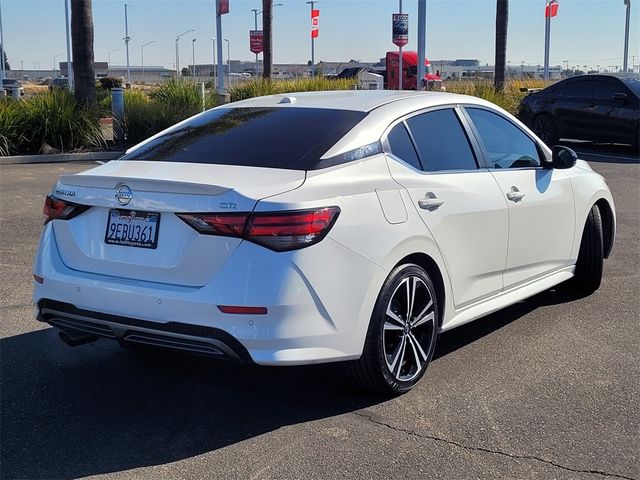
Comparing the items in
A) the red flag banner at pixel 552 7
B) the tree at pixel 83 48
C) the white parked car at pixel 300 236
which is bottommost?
the white parked car at pixel 300 236

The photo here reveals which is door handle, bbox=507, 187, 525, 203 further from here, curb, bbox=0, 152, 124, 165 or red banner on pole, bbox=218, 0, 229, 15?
red banner on pole, bbox=218, 0, 229, 15

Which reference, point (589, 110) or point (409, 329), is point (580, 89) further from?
point (409, 329)

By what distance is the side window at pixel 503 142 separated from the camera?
541 centimetres

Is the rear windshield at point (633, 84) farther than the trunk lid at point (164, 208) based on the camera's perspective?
Yes

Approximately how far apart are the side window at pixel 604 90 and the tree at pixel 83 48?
1088 centimetres

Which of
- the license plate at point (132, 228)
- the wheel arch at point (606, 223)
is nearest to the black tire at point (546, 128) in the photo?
the wheel arch at point (606, 223)

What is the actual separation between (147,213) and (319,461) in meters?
1.47

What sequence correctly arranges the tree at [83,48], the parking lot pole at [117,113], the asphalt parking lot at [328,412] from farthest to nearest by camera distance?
the tree at [83,48] < the parking lot pole at [117,113] < the asphalt parking lot at [328,412]

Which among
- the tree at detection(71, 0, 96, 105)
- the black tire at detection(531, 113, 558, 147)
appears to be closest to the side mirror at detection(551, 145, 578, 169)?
the tree at detection(71, 0, 96, 105)

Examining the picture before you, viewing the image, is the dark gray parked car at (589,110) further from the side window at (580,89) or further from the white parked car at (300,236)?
the white parked car at (300,236)

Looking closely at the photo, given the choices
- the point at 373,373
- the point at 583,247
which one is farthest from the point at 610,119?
the point at 373,373

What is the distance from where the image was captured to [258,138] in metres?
4.66

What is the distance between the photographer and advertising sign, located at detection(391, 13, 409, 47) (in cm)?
2241

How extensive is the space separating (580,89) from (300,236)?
15646 mm
